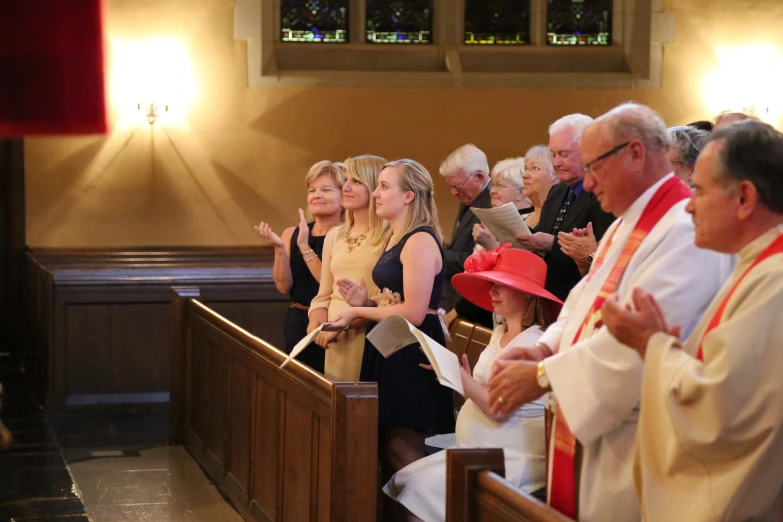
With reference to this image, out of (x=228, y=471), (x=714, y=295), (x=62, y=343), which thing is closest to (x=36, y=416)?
(x=62, y=343)

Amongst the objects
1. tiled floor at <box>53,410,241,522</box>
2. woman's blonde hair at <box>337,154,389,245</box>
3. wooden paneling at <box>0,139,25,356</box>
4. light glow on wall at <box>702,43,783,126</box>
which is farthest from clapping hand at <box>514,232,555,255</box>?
light glow on wall at <box>702,43,783,126</box>

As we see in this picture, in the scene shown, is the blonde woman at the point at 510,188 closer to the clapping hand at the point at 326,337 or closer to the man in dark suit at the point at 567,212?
the man in dark suit at the point at 567,212

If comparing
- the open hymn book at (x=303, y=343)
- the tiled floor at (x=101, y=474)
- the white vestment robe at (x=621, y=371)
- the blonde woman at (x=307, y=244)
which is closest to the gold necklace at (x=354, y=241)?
the open hymn book at (x=303, y=343)

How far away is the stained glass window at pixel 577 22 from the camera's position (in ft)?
33.7

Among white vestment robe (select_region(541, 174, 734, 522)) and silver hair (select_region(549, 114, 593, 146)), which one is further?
silver hair (select_region(549, 114, 593, 146))

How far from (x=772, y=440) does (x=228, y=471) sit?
11.7ft

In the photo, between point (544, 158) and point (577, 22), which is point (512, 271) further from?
point (577, 22)

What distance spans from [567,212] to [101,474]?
305 centimetres

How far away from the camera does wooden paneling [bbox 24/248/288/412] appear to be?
7363 millimetres

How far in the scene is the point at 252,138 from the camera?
9.65 meters

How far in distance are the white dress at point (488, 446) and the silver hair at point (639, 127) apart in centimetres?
90

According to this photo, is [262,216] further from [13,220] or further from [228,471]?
[228,471]

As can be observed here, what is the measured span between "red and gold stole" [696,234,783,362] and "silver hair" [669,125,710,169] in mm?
1249

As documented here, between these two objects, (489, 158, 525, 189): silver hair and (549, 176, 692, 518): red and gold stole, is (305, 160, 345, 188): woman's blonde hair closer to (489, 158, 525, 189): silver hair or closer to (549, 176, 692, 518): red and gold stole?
(489, 158, 525, 189): silver hair
